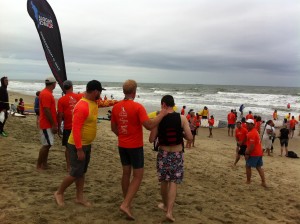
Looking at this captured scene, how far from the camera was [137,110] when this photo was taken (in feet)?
12.5

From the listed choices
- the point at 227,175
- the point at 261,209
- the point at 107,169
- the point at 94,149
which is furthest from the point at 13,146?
the point at 261,209

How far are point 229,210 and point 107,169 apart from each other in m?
2.67

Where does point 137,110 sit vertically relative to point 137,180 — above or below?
above

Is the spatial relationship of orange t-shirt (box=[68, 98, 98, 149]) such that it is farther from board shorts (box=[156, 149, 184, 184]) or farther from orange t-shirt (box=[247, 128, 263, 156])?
orange t-shirt (box=[247, 128, 263, 156])

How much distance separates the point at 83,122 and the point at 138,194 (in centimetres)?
177

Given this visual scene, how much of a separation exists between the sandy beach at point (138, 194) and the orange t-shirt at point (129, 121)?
0.98 metres

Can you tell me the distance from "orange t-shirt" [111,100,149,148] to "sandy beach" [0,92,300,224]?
978mm

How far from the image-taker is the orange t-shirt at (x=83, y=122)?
149 inches

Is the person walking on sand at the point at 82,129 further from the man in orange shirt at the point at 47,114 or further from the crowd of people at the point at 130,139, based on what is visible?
the man in orange shirt at the point at 47,114

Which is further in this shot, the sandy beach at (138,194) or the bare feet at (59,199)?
the bare feet at (59,199)

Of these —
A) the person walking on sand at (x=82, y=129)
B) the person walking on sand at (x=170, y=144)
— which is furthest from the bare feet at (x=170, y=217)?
the person walking on sand at (x=82, y=129)

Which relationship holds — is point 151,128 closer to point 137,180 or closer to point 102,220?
point 137,180

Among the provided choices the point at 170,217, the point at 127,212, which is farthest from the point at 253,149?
the point at 127,212

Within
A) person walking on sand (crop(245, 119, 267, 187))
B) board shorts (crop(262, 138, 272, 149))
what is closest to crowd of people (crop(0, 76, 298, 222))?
person walking on sand (crop(245, 119, 267, 187))
